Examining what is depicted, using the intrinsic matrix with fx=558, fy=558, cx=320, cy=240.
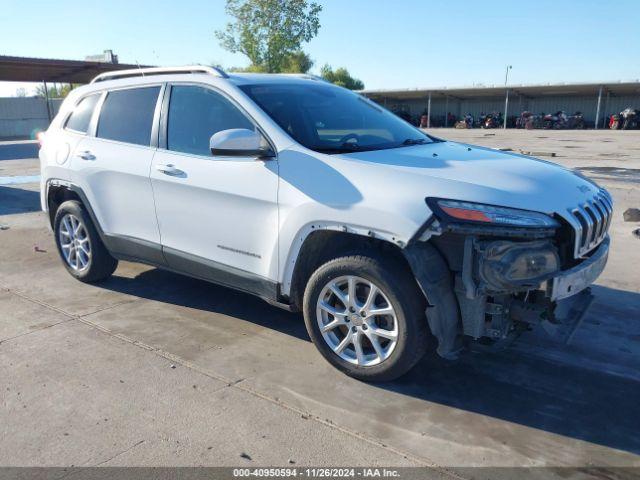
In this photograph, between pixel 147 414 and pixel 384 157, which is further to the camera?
pixel 384 157

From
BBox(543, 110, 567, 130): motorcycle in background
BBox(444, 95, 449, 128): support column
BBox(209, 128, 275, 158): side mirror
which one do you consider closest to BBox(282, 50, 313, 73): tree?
BBox(444, 95, 449, 128): support column

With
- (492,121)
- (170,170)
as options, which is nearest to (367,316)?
(170,170)

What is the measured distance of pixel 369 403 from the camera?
3311 mm

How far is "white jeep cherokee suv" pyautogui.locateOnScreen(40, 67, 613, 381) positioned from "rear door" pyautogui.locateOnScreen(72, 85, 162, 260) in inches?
0.7

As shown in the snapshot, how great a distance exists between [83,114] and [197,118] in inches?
68.2

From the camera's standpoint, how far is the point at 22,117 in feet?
147

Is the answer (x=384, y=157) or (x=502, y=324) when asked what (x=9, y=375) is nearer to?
(x=384, y=157)

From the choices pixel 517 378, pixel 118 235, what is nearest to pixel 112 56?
pixel 118 235

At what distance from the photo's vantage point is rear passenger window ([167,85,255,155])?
13.4 ft

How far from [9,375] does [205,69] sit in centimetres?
259

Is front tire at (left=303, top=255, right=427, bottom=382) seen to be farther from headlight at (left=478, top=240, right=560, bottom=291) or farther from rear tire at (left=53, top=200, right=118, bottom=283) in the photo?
rear tire at (left=53, top=200, right=118, bottom=283)

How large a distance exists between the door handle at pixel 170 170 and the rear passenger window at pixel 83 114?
4.46 feet

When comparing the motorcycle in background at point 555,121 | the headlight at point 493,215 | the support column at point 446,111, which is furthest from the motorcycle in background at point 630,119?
the headlight at point 493,215

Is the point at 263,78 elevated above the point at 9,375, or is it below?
above
